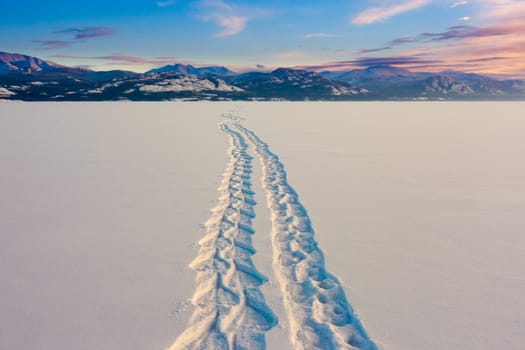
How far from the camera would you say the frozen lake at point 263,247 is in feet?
11.8

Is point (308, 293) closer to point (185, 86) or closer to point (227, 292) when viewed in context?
point (227, 292)

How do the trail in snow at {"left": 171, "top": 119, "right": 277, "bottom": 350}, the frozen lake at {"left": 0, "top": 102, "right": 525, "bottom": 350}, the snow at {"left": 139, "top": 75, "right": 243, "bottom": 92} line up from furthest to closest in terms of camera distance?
the snow at {"left": 139, "top": 75, "right": 243, "bottom": 92}, the frozen lake at {"left": 0, "top": 102, "right": 525, "bottom": 350}, the trail in snow at {"left": 171, "top": 119, "right": 277, "bottom": 350}

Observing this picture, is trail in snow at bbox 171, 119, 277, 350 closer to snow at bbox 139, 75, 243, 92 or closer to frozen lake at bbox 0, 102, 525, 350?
frozen lake at bbox 0, 102, 525, 350

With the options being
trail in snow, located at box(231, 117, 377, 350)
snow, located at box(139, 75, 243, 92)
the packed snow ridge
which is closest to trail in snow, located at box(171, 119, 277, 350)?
the packed snow ridge

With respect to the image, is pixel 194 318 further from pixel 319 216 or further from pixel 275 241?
pixel 319 216

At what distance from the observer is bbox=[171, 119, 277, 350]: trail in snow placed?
135 inches

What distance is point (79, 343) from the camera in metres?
3.34

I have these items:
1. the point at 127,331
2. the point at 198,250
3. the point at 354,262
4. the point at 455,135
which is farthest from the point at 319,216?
the point at 455,135

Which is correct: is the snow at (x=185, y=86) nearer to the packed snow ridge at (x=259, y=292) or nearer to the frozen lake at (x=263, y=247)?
the frozen lake at (x=263, y=247)

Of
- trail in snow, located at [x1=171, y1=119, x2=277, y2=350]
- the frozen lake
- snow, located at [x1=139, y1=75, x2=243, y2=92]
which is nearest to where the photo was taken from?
trail in snow, located at [x1=171, y1=119, x2=277, y2=350]

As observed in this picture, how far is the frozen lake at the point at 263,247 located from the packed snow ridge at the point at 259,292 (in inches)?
4.6

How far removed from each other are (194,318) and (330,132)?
17834mm

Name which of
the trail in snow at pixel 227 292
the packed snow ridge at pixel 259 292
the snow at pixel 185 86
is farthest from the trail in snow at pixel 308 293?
the snow at pixel 185 86

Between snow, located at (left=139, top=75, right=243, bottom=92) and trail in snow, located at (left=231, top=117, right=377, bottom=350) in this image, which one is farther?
snow, located at (left=139, top=75, right=243, bottom=92)
